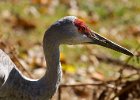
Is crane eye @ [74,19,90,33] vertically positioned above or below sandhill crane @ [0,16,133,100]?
above

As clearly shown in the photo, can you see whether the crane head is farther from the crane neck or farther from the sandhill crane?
the crane neck

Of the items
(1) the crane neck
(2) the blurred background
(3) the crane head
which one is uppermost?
(3) the crane head

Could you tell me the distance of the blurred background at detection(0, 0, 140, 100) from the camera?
6.45 metres

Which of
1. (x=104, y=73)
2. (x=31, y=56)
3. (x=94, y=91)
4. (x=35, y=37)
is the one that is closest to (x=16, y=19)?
(x=35, y=37)

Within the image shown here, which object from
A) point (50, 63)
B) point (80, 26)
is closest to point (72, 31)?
point (80, 26)

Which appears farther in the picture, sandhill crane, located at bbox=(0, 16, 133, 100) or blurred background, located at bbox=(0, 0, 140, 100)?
→ blurred background, located at bbox=(0, 0, 140, 100)

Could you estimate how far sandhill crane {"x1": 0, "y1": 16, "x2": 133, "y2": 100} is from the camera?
5098 mm

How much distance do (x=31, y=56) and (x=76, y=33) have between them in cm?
264

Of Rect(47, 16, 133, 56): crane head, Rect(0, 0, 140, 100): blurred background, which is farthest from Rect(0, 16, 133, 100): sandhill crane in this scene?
Rect(0, 0, 140, 100): blurred background

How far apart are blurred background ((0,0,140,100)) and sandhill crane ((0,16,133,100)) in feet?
2.88

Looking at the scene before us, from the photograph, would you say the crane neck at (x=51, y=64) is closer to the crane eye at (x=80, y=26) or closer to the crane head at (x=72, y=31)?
the crane head at (x=72, y=31)

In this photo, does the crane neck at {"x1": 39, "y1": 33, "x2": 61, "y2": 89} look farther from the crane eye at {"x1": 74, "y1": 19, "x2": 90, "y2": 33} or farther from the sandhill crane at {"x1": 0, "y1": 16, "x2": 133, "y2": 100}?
the crane eye at {"x1": 74, "y1": 19, "x2": 90, "y2": 33}

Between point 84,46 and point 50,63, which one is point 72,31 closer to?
point 50,63

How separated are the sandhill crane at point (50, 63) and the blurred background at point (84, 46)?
88 cm
